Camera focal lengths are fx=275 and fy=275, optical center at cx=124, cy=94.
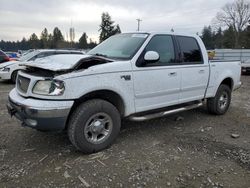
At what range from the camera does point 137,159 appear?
4098 mm

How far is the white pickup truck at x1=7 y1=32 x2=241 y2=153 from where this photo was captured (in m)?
3.82

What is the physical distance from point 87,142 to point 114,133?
52cm

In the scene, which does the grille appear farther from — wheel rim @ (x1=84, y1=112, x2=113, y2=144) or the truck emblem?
the truck emblem

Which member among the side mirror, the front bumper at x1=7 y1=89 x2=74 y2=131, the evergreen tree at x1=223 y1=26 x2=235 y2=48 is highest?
the evergreen tree at x1=223 y1=26 x2=235 y2=48

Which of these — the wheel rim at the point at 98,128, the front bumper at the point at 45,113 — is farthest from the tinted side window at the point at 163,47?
the front bumper at the point at 45,113

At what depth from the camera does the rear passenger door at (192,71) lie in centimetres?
547

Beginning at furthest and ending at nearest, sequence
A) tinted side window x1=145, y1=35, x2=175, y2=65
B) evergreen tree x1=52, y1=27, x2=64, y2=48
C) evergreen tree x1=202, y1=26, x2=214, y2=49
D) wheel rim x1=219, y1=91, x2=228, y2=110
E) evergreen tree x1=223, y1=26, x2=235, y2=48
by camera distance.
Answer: evergreen tree x1=52, y1=27, x2=64, y2=48
evergreen tree x1=202, y1=26, x2=214, y2=49
evergreen tree x1=223, y1=26, x2=235, y2=48
wheel rim x1=219, y1=91, x2=228, y2=110
tinted side window x1=145, y1=35, x2=175, y2=65

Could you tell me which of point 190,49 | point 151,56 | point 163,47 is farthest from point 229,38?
point 151,56

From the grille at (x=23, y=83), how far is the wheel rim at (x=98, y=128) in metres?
1.07

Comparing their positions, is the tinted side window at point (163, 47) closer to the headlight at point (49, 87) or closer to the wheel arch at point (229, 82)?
the headlight at point (49, 87)

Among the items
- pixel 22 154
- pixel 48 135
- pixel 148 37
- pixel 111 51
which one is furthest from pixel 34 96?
pixel 148 37

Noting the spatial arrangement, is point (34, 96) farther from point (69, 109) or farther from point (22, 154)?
point (22, 154)

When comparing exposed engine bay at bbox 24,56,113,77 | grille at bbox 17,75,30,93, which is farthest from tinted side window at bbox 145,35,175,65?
grille at bbox 17,75,30,93

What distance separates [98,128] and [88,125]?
19 cm
